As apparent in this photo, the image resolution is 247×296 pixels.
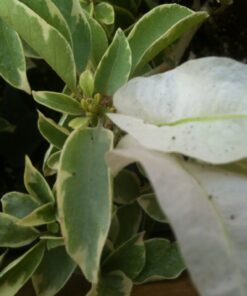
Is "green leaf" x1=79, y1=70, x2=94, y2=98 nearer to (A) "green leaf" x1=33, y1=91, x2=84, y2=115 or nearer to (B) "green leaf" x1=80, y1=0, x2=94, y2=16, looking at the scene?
(A) "green leaf" x1=33, y1=91, x2=84, y2=115

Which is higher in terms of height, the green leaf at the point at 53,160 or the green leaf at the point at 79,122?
the green leaf at the point at 79,122

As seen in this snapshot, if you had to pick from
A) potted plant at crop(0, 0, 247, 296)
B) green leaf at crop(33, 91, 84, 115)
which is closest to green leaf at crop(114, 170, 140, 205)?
potted plant at crop(0, 0, 247, 296)

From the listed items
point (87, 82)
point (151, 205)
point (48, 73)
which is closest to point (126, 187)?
point (151, 205)

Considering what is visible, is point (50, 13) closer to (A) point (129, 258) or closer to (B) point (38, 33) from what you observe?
(B) point (38, 33)

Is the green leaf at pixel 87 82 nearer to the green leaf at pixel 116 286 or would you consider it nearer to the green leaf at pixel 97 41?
the green leaf at pixel 97 41

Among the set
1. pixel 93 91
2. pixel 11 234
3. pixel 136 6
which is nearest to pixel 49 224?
pixel 11 234

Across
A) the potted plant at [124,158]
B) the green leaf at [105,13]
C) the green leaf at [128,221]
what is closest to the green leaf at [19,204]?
the potted plant at [124,158]
